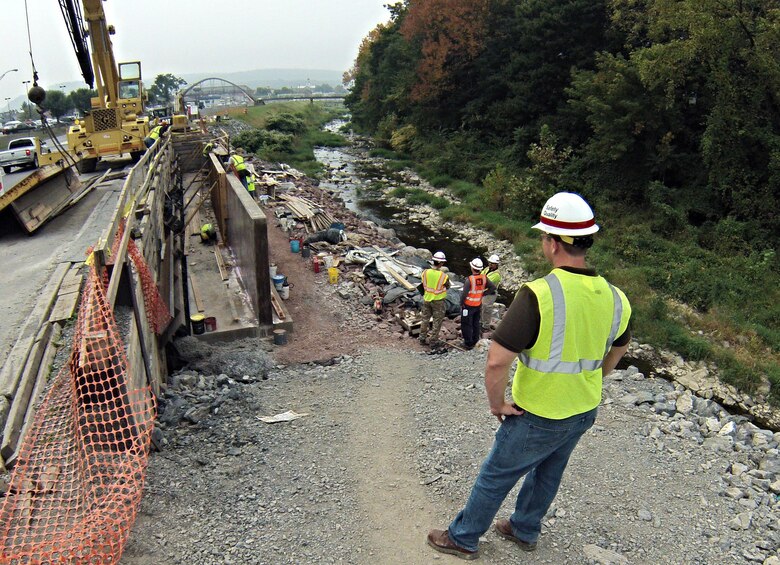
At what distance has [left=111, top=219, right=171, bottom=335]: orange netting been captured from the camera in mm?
6742

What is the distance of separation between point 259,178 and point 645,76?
640 inches

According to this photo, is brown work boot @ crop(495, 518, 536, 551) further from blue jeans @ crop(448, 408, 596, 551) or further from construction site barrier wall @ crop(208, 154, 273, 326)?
construction site barrier wall @ crop(208, 154, 273, 326)

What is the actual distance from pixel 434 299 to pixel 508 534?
5601 millimetres

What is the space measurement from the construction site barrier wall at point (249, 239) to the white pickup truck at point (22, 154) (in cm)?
1175

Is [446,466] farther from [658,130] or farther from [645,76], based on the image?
[658,130]

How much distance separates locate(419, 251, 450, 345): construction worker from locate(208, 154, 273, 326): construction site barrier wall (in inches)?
105

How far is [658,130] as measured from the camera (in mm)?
18328

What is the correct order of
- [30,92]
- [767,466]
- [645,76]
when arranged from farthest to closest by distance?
[645,76] < [30,92] < [767,466]

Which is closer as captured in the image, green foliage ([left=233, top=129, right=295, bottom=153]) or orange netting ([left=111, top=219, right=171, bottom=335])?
orange netting ([left=111, top=219, right=171, bottom=335])

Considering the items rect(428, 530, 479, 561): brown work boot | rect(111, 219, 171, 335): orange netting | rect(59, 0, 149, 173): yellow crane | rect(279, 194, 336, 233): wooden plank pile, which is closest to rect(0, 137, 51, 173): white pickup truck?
rect(59, 0, 149, 173): yellow crane

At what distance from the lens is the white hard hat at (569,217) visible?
3.05 metres

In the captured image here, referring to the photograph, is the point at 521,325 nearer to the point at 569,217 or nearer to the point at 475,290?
the point at 569,217

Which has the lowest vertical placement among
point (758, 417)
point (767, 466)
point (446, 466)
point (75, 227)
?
point (758, 417)

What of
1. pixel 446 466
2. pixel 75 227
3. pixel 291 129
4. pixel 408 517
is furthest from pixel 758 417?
pixel 291 129
